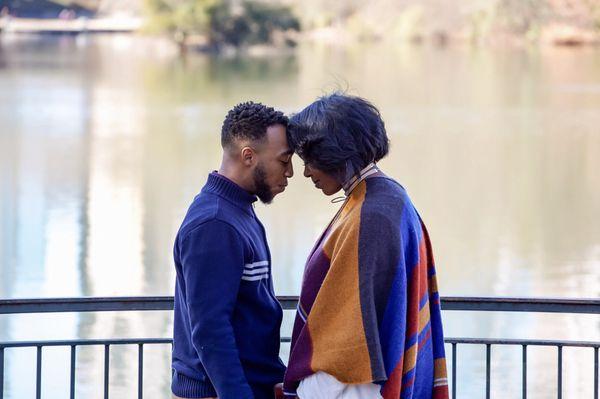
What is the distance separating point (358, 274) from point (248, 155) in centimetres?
36

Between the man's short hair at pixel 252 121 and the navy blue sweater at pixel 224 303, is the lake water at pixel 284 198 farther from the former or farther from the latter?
the navy blue sweater at pixel 224 303

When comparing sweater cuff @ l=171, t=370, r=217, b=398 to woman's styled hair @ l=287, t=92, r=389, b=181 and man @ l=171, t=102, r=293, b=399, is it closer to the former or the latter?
man @ l=171, t=102, r=293, b=399

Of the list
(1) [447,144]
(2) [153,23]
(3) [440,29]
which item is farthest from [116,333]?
(3) [440,29]

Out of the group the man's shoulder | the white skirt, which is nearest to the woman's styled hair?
the man's shoulder

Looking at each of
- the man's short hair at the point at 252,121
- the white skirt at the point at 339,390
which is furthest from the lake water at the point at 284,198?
the white skirt at the point at 339,390

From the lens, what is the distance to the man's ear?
2.44m

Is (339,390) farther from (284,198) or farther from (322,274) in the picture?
(284,198)

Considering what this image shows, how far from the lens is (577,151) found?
2581 cm

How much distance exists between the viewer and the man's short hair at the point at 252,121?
242 centimetres

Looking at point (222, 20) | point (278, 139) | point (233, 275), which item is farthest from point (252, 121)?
point (222, 20)

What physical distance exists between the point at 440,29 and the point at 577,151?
55.3 meters

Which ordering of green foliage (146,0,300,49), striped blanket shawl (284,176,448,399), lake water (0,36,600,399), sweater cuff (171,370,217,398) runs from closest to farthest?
striped blanket shawl (284,176,448,399) < sweater cuff (171,370,217,398) < lake water (0,36,600,399) < green foliage (146,0,300,49)

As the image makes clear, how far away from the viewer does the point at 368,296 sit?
7.48 feet

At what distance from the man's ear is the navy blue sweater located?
63 millimetres
